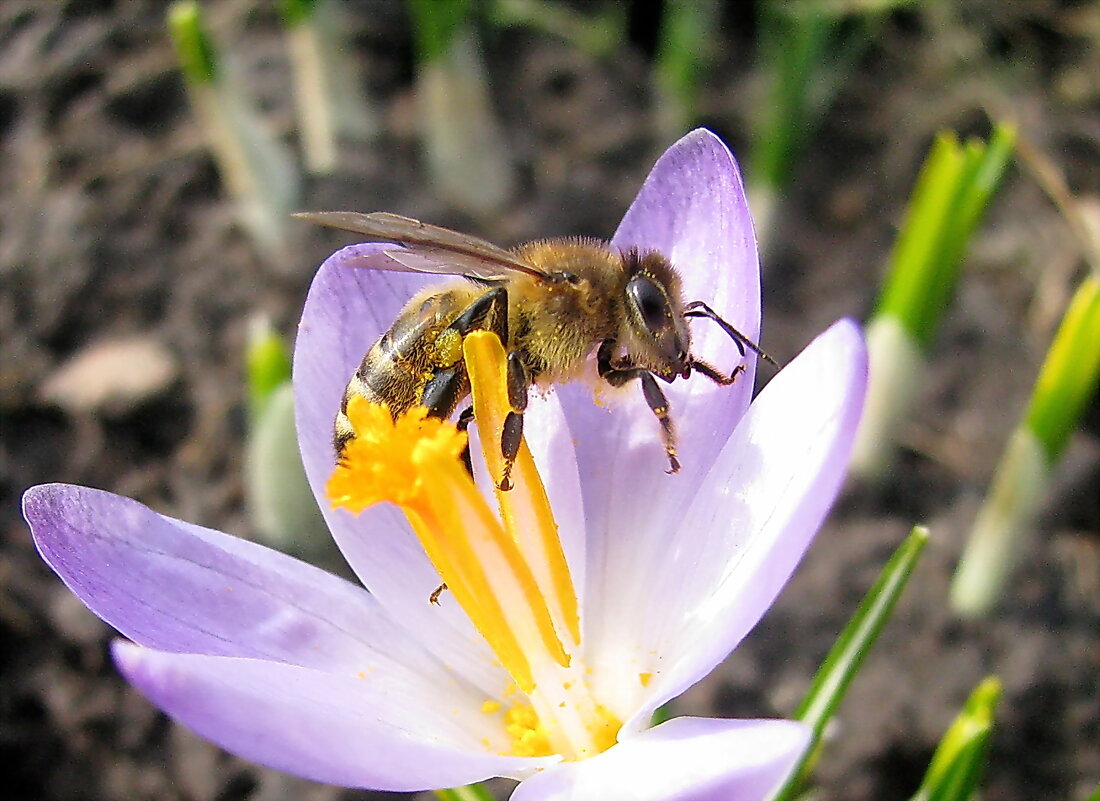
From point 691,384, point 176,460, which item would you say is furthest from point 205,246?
point 691,384

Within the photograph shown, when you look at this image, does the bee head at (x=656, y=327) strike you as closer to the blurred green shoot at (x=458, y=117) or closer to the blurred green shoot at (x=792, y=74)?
the blurred green shoot at (x=792, y=74)

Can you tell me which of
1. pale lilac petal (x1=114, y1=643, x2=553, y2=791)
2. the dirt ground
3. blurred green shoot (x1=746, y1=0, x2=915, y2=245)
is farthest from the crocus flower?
blurred green shoot (x1=746, y1=0, x2=915, y2=245)

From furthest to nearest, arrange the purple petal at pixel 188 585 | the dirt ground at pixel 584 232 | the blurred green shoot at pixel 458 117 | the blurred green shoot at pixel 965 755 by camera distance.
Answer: the blurred green shoot at pixel 458 117
the dirt ground at pixel 584 232
the blurred green shoot at pixel 965 755
the purple petal at pixel 188 585

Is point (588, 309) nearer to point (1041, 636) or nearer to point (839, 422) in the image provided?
point (839, 422)

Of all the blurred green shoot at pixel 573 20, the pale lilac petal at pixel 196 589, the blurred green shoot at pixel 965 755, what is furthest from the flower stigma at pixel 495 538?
the blurred green shoot at pixel 573 20

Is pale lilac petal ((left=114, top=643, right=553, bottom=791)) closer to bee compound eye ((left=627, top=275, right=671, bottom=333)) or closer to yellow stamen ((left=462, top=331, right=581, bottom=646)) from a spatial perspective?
yellow stamen ((left=462, top=331, right=581, bottom=646))
